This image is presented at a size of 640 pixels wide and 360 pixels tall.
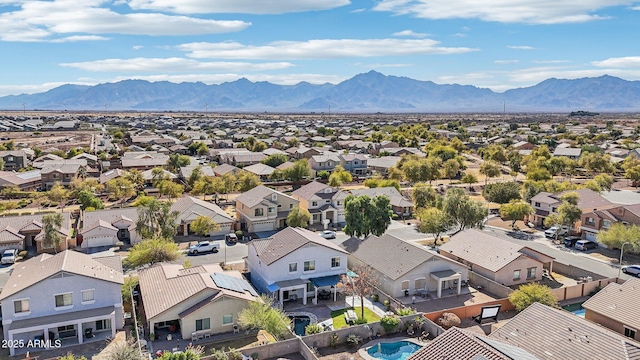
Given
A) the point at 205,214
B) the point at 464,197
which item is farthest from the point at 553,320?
the point at 205,214

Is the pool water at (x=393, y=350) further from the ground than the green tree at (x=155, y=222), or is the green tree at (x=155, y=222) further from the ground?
the green tree at (x=155, y=222)

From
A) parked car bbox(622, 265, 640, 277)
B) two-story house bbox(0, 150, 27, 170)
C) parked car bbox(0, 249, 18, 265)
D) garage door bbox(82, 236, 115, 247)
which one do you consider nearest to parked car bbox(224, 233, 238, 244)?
garage door bbox(82, 236, 115, 247)

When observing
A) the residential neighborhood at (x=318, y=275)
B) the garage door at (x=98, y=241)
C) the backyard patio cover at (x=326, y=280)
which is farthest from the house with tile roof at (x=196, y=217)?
the backyard patio cover at (x=326, y=280)

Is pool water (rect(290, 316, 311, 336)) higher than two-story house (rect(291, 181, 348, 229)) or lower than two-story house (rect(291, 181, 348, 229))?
lower

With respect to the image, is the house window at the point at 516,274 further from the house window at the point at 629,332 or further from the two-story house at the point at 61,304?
the two-story house at the point at 61,304

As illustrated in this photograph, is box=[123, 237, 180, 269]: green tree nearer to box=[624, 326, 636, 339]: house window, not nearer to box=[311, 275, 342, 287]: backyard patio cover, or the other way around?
box=[311, 275, 342, 287]: backyard patio cover

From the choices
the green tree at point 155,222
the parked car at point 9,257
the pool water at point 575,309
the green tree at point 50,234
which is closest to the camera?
the pool water at point 575,309

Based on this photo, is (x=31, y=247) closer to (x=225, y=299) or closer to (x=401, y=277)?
(x=225, y=299)
